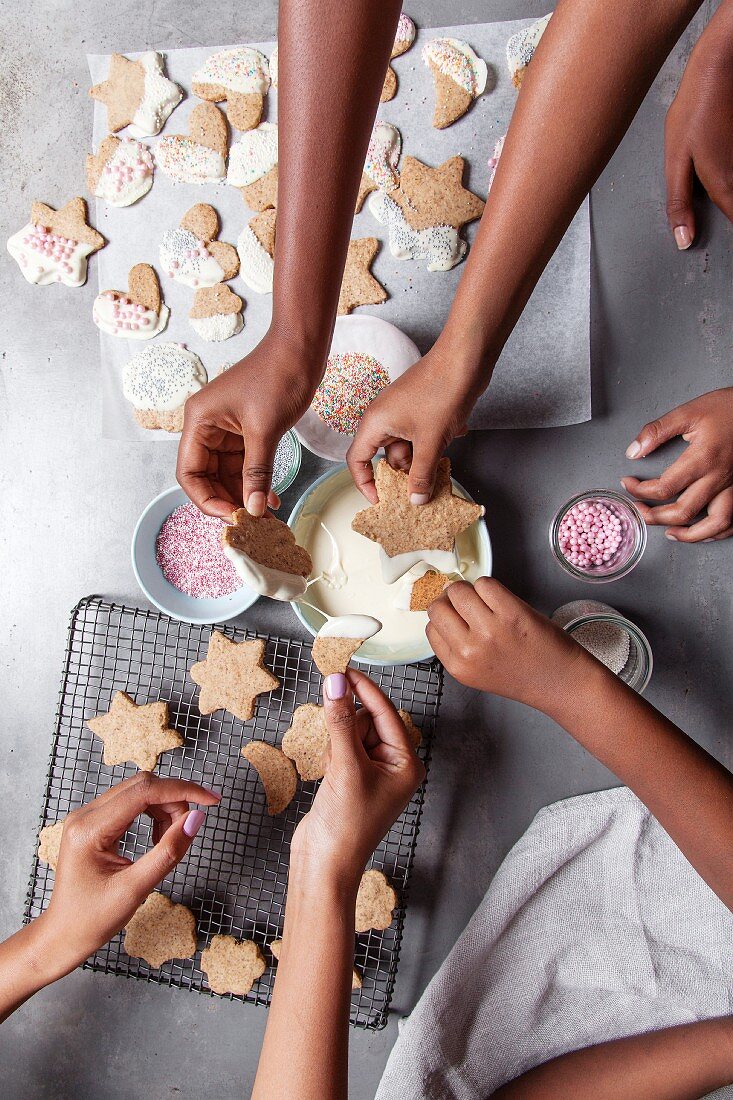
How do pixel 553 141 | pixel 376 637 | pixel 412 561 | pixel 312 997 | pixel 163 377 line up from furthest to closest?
pixel 163 377 < pixel 376 637 < pixel 412 561 < pixel 312 997 < pixel 553 141

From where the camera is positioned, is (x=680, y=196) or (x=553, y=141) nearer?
(x=553, y=141)

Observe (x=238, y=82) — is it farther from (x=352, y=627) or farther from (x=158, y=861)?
(x=158, y=861)

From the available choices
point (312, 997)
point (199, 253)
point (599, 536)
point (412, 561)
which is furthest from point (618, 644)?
point (199, 253)

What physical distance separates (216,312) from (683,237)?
932 mm

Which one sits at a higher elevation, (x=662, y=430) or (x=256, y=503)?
(x=662, y=430)

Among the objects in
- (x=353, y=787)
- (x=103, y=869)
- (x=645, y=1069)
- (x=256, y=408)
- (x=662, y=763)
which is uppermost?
(x=256, y=408)

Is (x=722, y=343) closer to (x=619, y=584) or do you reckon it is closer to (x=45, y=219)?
(x=619, y=584)

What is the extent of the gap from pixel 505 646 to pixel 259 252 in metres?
0.94

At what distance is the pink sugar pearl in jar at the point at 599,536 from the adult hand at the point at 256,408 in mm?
568

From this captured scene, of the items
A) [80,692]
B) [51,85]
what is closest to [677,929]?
[80,692]

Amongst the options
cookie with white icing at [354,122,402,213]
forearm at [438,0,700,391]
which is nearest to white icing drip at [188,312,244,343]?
cookie with white icing at [354,122,402,213]

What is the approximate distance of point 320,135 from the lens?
1.00m

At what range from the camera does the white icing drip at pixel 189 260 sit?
152cm

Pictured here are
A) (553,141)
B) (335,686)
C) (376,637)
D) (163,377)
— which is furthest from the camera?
(163,377)
